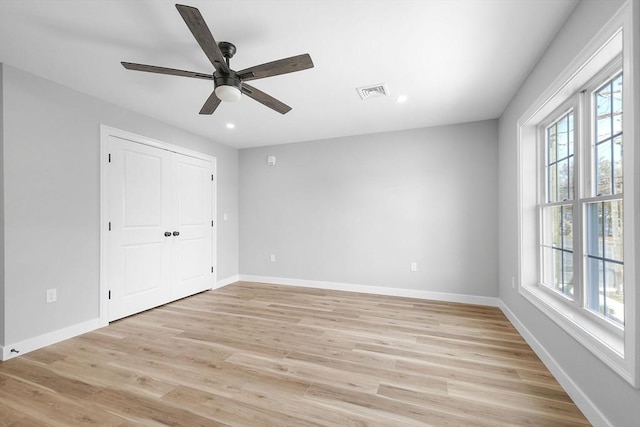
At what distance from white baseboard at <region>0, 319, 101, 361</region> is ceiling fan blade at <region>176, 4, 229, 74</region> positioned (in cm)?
289

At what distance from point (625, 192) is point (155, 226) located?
170 inches

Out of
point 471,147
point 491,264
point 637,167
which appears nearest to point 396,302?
point 491,264

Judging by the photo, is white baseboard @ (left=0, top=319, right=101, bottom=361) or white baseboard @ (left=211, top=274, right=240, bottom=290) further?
white baseboard @ (left=211, top=274, right=240, bottom=290)

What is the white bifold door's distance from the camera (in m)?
3.26

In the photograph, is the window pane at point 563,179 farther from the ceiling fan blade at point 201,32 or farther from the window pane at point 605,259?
the ceiling fan blade at point 201,32

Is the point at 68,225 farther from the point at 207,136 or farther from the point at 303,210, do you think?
the point at 303,210

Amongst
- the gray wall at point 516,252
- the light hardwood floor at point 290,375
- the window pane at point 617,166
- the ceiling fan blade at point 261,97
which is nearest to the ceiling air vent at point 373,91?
the ceiling fan blade at point 261,97

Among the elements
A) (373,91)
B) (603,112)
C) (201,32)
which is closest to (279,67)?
(201,32)

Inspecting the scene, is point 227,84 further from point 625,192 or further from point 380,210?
point 380,210

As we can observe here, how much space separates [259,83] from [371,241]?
2.72 meters

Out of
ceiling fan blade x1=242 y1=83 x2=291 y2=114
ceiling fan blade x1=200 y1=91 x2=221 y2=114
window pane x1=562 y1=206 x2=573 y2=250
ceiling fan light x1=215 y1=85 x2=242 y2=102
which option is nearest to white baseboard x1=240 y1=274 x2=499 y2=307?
window pane x1=562 y1=206 x2=573 y2=250

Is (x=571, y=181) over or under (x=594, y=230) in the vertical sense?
over

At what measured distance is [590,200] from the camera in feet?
6.01

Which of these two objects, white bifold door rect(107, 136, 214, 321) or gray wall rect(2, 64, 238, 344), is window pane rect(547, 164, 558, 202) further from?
gray wall rect(2, 64, 238, 344)
